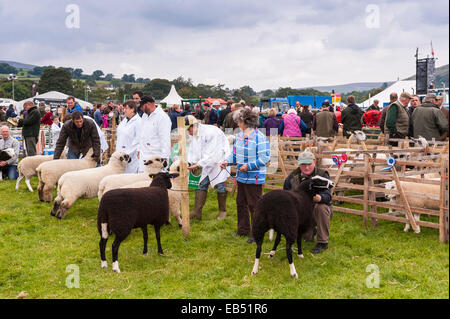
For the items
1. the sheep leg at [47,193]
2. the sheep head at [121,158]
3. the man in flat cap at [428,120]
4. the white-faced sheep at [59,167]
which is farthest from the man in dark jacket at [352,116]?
the sheep leg at [47,193]

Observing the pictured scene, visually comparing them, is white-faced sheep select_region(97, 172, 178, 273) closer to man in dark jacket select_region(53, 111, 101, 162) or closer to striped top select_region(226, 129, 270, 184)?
striped top select_region(226, 129, 270, 184)

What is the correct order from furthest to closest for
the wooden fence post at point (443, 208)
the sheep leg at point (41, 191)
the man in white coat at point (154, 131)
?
the sheep leg at point (41, 191) < the man in white coat at point (154, 131) < the wooden fence post at point (443, 208)

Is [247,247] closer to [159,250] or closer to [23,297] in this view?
[159,250]

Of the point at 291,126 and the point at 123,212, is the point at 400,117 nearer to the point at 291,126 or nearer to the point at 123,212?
the point at 291,126

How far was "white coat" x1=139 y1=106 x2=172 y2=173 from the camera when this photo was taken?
851 centimetres

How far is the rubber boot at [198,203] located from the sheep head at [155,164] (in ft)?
3.16

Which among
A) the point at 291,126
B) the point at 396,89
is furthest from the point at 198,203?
the point at 396,89

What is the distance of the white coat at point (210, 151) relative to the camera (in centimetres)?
822

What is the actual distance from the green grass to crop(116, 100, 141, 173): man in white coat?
1683mm

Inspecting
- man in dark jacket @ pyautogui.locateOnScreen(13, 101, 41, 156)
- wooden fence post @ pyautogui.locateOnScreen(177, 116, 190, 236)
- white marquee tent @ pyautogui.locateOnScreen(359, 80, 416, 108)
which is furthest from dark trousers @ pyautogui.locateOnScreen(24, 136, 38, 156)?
white marquee tent @ pyautogui.locateOnScreen(359, 80, 416, 108)

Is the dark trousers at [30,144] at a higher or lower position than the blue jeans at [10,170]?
higher

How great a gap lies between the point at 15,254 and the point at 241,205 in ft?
12.1

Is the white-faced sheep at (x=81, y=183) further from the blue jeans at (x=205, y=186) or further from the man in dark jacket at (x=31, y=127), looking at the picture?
the man in dark jacket at (x=31, y=127)

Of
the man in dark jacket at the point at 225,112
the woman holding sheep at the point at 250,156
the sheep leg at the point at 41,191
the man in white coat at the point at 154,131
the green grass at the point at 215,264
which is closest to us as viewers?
the green grass at the point at 215,264
